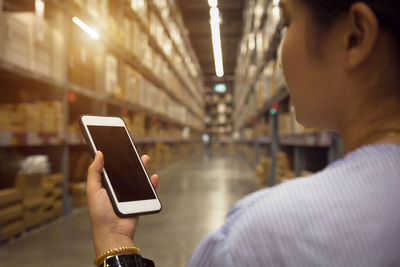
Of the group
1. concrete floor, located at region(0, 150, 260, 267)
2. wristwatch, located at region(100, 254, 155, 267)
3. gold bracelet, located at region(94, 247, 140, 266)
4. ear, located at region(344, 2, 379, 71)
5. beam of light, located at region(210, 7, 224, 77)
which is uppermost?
beam of light, located at region(210, 7, 224, 77)

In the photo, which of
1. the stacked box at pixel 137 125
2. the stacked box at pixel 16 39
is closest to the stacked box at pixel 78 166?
the stacked box at pixel 137 125

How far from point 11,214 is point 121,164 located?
2515 millimetres

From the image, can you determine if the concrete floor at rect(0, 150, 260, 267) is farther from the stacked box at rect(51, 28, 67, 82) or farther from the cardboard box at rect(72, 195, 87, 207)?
the stacked box at rect(51, 28, 67, 82)

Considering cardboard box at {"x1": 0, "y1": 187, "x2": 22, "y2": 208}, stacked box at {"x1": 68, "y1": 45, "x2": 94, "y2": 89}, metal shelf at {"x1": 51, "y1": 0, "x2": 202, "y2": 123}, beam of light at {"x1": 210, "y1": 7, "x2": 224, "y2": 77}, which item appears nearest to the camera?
beam of light at {"x1": 210, "y1": 7, "x2": 224, "y2": 77}

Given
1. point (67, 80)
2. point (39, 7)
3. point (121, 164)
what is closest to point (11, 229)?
point (67, 80)

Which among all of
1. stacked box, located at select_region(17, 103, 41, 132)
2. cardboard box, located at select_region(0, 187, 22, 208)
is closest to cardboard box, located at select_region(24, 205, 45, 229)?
cardboard box, located at select_region(0, 187, 22, 208)

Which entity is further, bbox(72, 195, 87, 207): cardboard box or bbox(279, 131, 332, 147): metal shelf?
bbox(72, 195, 87, 207): cardboard box

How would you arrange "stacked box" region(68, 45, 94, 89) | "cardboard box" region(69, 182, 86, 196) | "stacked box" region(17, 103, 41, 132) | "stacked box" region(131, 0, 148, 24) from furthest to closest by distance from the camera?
"stacked box" region(131, 0, 148, 24) → "cardboard box" region(69, 182, 86, 196) → "stacked box" region(68, 45, 94, 89) → "stacked box" region(17, 103, 41, 132)

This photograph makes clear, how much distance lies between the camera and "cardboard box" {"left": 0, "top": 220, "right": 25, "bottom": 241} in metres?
2.79

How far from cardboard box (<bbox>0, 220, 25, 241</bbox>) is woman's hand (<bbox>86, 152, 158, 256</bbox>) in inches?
96.8

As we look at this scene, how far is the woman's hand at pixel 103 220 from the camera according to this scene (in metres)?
0.68

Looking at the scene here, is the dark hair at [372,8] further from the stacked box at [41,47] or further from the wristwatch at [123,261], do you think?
the stacked box at [41,47]

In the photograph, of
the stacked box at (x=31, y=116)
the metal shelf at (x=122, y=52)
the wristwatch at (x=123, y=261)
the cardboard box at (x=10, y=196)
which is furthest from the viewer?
the metal shelf at (x=122, y=52)

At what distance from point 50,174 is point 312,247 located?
3.79 m
